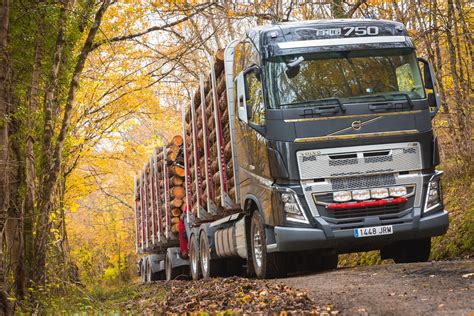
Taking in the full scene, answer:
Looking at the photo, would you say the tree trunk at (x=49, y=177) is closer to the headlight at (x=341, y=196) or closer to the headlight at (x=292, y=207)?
the headlight at (x=292, y=207)

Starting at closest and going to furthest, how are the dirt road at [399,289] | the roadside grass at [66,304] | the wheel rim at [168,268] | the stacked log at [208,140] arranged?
the dirt road at [399,289] → the roadside grass at [66,304] → the stacked log at [208,140] → the wheel rim at [168,268]

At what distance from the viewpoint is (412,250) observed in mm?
11031

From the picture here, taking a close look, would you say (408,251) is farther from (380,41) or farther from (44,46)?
(44,46)

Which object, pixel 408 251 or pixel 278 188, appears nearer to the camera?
pixel 278 188

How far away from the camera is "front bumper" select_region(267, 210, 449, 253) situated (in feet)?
31.4

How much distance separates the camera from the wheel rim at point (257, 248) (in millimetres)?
10605

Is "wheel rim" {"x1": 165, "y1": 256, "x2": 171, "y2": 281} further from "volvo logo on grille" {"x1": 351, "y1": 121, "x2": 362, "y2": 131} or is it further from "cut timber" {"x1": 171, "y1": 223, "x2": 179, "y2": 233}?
"volvo logo on grille" {"x1": 351, "y1": 121, "x2": 362, "y2": 131}

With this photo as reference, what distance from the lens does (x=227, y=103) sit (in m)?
11.6

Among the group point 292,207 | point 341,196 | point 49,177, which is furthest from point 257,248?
point 49,177

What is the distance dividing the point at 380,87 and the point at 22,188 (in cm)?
506

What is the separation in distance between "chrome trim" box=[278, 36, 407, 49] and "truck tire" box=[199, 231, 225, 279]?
4840mm

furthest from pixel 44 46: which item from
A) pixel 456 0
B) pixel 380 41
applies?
pixel 456 0

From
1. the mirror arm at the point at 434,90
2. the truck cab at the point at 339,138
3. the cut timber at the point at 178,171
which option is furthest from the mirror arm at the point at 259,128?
the cut timber at the point at 178,171

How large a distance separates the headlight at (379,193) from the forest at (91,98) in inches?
98.9
